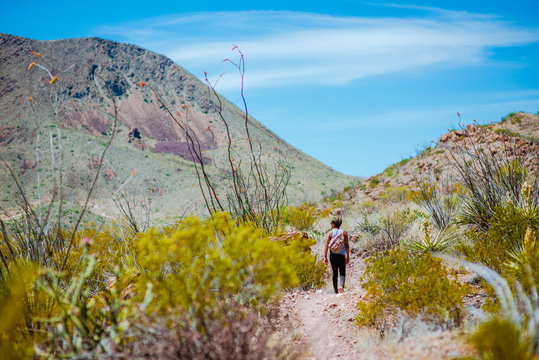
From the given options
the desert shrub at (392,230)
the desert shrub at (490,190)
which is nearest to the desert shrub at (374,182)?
the desert shrub at (392,230)

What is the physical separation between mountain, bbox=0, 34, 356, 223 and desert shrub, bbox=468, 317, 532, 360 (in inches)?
1242

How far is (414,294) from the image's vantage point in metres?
4.10

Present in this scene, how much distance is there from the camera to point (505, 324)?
2.28 metres

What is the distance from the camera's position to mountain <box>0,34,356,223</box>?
1885 inches

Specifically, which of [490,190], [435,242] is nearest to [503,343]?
[435,242]

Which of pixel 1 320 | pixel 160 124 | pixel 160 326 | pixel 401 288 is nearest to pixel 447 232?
pixel 401 288

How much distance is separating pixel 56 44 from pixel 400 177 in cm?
8669

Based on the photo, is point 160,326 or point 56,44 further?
point 56,44

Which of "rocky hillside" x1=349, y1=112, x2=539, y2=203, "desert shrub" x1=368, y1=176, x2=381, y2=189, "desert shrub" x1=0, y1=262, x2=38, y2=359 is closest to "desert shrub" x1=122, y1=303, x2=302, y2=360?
"desert shrub" x1=0, y1=262, x2=38, y2=359

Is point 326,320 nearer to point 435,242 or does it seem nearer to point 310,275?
point 310,275

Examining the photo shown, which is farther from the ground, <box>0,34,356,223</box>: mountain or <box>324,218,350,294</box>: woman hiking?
<box>0,34,356,223</box>: mountain

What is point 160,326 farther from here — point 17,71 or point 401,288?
point 17,71

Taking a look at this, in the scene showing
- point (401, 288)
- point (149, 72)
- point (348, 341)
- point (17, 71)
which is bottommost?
point (348, 341)

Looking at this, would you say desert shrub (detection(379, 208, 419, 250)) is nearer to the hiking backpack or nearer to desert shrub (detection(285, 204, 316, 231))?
the hiking backpack
